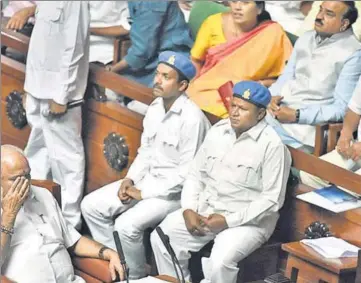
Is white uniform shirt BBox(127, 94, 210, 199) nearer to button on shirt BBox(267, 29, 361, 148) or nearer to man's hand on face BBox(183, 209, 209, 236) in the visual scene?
man's hand on face BBox(183, 209, 209, 236)

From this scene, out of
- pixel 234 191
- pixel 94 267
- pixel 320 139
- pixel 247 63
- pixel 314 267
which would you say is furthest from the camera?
pixel 247 63

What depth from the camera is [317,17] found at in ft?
18.3

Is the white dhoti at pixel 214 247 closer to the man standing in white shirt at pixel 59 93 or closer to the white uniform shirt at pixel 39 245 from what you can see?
the white uniform shirt at pixel 39 245

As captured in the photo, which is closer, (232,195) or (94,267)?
(94,267)

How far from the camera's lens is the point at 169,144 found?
552cm

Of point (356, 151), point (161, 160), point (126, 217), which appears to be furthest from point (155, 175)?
point (356, 151)

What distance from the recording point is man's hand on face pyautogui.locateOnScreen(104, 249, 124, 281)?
15.3 feet

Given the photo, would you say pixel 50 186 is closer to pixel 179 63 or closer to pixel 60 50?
pixel 179 63

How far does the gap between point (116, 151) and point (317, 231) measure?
1219mm

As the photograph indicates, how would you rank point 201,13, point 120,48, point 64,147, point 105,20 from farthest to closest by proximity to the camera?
point 105,20 < point 120,48 < point 201,13 < point 64,147

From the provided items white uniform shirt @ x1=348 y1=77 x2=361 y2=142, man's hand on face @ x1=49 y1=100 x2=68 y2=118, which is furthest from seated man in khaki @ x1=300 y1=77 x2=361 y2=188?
man's hand on face @ x1=49 y1=100 x2=68 y2=118

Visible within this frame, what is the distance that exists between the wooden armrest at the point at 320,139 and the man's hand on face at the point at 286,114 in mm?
129

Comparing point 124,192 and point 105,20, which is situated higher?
point 105,20

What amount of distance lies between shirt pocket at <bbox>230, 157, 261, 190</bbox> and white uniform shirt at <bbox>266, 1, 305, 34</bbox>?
1.40m
